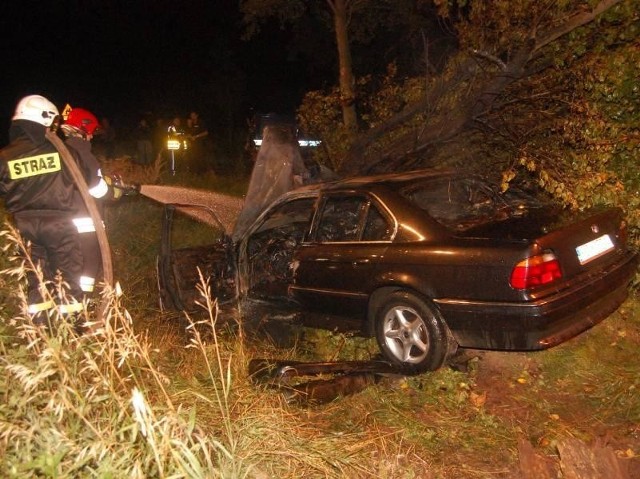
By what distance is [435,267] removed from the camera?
12.4 ft

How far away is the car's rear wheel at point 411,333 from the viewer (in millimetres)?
3846

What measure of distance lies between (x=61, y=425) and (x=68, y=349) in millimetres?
377

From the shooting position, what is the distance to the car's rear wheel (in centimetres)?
385

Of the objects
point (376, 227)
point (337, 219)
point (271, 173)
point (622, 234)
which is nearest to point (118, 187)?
point (271, 173)

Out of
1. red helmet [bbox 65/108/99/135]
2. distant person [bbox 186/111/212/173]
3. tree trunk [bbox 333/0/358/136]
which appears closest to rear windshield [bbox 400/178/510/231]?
red helmet [bbox 65/108/99/135]

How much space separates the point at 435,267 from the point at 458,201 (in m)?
0.97

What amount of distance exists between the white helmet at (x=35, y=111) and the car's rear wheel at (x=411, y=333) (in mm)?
2717

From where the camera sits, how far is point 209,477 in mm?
2348

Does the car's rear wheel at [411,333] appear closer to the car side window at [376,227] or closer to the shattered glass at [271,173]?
the car side window at [376,227]

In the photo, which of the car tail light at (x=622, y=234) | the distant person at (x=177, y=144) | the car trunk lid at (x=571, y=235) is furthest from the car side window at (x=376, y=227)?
the distant person at (x=177, y=144)

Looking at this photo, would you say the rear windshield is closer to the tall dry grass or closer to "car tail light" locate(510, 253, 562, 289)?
"car tail light" locate(510, 253, 562, 289)

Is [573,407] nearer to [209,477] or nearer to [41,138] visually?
[209,477]

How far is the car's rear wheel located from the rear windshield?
2.08ft

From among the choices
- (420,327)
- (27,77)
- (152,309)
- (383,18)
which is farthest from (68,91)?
(420,327)
